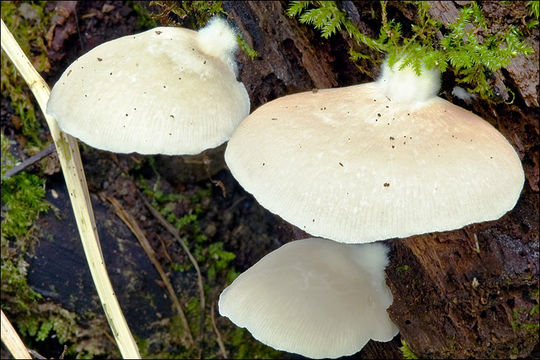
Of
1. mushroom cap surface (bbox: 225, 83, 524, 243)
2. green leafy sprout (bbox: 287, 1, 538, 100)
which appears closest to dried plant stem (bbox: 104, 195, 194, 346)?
mushroom cap surface (bbox: 225, 83, 524, 243)

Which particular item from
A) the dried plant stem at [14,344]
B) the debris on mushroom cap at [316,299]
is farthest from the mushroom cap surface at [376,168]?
the dried plant stem at [14,344]

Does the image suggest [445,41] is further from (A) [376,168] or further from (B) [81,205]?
(B) [81,205]

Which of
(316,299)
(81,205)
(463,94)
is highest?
(463,94)

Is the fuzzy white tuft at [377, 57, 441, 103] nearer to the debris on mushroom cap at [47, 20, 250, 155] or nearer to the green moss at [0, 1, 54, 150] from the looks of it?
the debris on mushroom cap at [47, 20, 250, 155]

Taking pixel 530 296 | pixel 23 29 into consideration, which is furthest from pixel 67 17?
pixel 530 296

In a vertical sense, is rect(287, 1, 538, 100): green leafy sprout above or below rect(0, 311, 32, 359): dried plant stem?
above

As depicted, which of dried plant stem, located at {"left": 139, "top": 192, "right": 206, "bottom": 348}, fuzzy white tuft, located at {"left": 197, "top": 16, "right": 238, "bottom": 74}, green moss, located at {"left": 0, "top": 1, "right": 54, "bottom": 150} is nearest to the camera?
fuzzy white tuft, located at {"left": 197, "top": 16, "right": 238, "bottom": 74}

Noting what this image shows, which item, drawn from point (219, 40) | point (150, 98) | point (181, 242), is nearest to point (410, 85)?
point (219, 40)

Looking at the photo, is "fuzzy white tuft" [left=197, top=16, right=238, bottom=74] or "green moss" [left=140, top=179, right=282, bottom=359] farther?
"green moss" [left=140, top=179, right=282, bottom=359]
